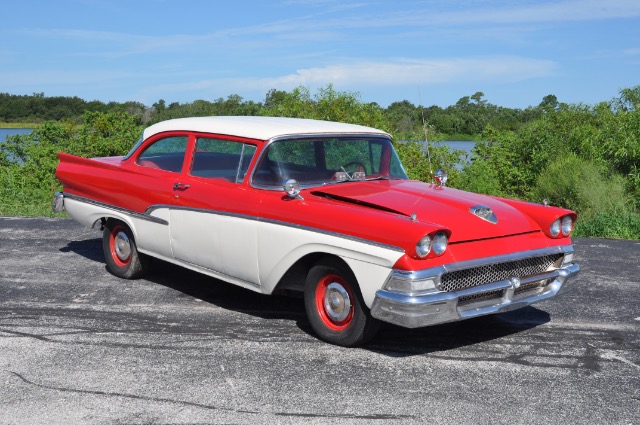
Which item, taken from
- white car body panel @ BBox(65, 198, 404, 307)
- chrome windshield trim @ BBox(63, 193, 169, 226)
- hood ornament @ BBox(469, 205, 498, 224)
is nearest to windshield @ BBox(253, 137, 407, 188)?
white car body panel @ BBox(65, 198, 404, 307)

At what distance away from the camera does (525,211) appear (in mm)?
6098

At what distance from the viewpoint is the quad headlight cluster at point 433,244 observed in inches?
194

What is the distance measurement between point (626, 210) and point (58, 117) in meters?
13.7

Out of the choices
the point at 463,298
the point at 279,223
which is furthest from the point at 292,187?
the point at 463,298

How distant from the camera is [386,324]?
607 centimetres

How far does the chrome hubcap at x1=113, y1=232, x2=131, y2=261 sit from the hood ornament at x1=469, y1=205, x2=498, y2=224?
11.7 ft

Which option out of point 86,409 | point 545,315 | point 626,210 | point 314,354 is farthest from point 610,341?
point 626,210

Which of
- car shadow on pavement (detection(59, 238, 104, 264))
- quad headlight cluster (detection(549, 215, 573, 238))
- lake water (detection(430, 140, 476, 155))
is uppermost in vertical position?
lake water (detection(430, 140, 476, 155))

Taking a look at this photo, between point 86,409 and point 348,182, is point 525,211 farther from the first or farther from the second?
point 86,409

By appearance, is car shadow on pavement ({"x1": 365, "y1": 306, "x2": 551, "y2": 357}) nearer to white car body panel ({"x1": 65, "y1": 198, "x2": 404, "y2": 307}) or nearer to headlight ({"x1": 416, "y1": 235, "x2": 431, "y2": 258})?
white car body panel ({"x1": 65, "y1": 198, "x2": 404, "y2": 307})

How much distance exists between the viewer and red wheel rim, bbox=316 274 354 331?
543 cm

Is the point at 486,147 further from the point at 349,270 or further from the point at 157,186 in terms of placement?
the point at 349,270

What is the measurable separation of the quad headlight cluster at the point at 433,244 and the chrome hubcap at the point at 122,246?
358cm

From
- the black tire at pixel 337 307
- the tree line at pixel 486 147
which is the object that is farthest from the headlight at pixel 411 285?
the tree line at pixel 486 147
